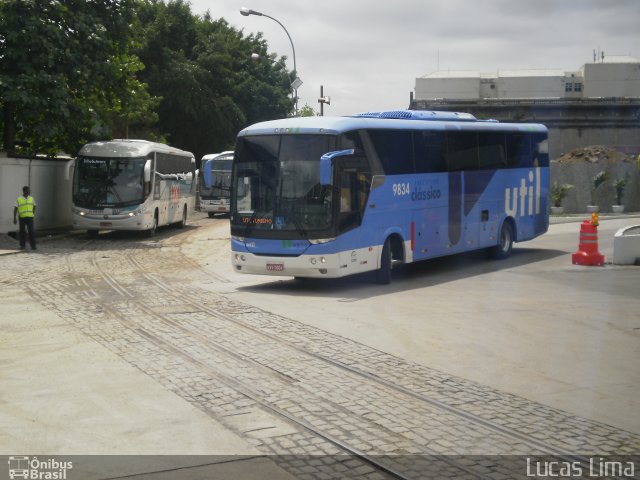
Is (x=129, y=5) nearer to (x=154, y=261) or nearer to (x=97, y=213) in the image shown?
(x=97, y=213)

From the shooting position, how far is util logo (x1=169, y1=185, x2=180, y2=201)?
3622 centimetres

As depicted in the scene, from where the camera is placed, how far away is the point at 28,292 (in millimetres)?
17312

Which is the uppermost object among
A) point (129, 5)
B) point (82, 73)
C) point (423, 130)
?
point (129, 5)

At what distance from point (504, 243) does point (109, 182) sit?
14.1 metres

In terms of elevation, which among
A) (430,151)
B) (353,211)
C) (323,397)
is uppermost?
(430,151)

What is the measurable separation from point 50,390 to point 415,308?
734 centimetres

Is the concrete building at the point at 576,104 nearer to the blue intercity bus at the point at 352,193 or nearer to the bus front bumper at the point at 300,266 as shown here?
the blue intercity bus at the point at 352,193

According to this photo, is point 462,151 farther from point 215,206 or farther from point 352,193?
point 215,206

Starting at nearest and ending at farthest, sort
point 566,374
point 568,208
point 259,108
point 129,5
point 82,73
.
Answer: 1. point 566,374
2. point 82,73
3. point 129,5
4. point 568,208
5. point 259,108

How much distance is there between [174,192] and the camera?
1449 inches

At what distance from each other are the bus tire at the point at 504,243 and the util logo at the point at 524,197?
0.35 metres

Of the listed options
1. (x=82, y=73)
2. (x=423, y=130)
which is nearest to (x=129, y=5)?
(x=82, y=73)

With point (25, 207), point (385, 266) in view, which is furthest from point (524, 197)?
point (25, 207)

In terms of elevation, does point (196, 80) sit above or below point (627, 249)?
above
